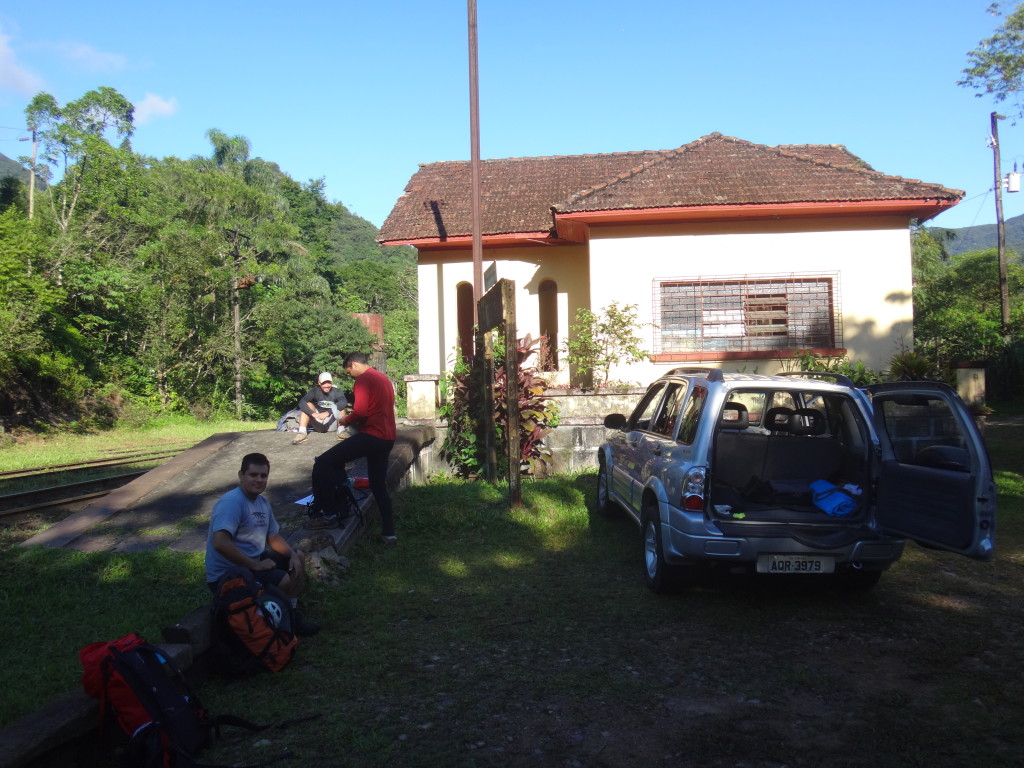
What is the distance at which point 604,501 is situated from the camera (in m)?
8.56

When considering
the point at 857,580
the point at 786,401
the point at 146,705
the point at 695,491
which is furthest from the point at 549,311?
the point at 146,705

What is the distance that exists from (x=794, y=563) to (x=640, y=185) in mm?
9798

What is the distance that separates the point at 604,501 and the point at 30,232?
18426 mm

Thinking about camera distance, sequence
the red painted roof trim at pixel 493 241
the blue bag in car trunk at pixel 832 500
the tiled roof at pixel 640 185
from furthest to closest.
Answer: the red painted roof trim at pixel 493 241
the tiled roof at pixel 640 185
the blue bag in car trunk at pixel 832 500

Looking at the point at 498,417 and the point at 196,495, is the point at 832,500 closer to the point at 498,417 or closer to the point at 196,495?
the point at 498,417

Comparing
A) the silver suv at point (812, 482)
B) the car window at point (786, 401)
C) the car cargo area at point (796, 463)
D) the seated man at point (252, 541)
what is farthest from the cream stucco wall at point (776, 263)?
the seated man at point (252, 541)

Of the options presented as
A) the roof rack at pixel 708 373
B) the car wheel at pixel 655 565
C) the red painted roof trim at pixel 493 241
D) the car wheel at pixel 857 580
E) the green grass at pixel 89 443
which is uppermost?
the red painted roof trim at pixel 493 241

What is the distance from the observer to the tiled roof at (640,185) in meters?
13.4

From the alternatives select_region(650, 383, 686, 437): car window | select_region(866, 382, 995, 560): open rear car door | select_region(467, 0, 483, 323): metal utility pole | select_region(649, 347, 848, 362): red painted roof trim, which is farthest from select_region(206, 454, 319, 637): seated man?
select_region(649, 347, 848, 362): red painted roof trim

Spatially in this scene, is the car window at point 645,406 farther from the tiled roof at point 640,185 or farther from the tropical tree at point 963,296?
the tropical tree at point 963,296

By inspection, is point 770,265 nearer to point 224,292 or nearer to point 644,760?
point 644,760

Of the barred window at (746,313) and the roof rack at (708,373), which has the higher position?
the barred window at (746,313)

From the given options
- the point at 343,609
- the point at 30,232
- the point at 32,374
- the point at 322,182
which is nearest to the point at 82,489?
the point at 343,609

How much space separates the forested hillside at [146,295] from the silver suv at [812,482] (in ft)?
55.0
